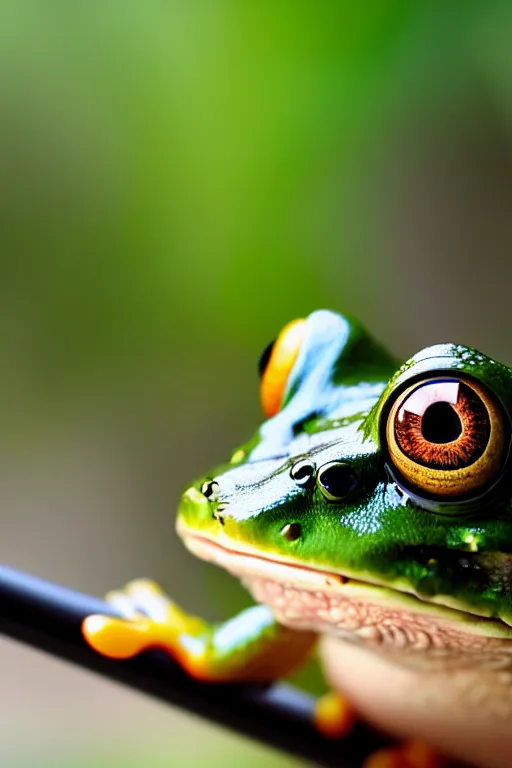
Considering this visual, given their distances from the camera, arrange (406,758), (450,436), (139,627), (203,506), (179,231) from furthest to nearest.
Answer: (179,231) → (406,758) → (139,627) → (203,506) → (450,436)

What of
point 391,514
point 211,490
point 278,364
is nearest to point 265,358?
point 278,364

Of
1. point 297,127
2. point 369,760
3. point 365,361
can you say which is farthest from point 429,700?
point 297,127

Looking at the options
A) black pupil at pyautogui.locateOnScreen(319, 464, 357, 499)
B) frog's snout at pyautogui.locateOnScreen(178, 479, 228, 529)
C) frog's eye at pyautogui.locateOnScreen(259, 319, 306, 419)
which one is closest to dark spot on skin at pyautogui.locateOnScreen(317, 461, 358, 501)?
black pupil at pyautogui.locateOnScreen(319, 464, 357, 499)

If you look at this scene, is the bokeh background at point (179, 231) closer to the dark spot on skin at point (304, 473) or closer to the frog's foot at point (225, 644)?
the frog's foot at point (225, 644)

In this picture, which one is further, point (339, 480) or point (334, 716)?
point (334, 716)

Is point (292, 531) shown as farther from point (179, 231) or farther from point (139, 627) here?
point (179, 231)

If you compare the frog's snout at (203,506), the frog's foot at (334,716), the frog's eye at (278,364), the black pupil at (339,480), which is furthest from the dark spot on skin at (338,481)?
the frog's foot at (334,716)

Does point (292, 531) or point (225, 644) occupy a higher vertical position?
point (292, 531)

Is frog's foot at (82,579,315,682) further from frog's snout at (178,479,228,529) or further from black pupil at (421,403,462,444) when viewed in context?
black pupil at (421,403,462,444)
